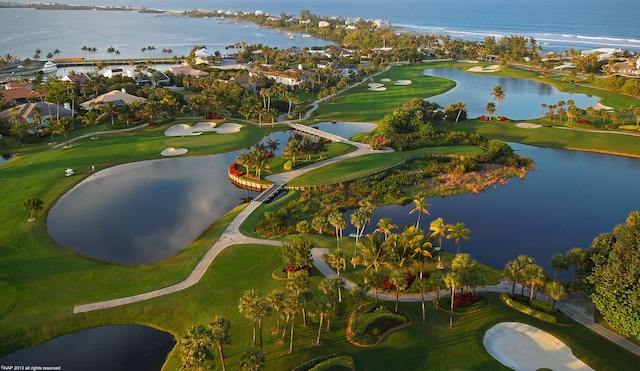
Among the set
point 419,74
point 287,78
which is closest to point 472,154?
point 287,78

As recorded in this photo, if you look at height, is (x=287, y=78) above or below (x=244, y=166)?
above

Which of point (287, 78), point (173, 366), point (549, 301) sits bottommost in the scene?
point (173, 366)

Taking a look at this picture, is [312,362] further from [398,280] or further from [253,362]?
[398,280]

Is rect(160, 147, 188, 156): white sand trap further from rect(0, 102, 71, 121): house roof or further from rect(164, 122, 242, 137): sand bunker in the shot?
rect(0, 102, 71, 121): house roof

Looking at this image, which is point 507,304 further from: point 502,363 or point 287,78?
point 287,78

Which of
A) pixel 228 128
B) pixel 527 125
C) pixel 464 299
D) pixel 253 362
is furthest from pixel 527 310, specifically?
pixel 228 128

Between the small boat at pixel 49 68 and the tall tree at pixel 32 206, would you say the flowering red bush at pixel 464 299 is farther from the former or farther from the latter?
the small boat at pixel 49 68

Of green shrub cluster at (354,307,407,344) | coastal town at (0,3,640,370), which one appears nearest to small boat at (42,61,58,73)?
coastal town at (0,3,640,370)
